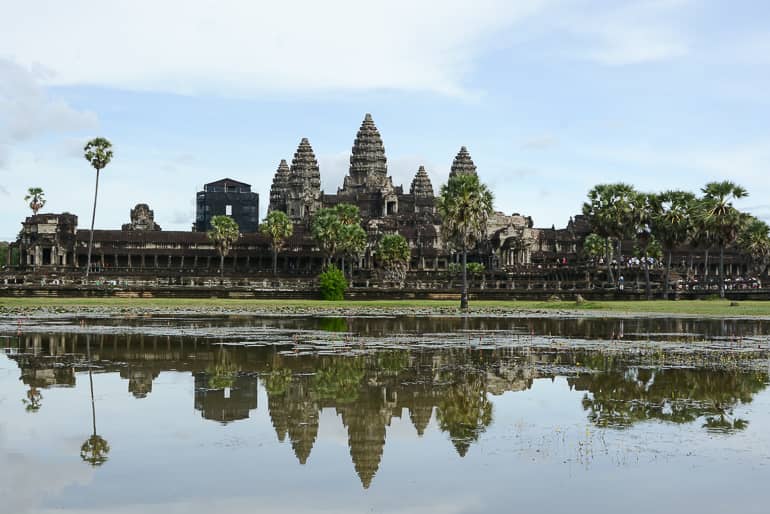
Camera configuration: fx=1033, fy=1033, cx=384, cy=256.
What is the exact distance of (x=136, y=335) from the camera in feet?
120

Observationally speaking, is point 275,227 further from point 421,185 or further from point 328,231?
point 421,185

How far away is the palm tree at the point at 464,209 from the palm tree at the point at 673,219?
20.5 metres

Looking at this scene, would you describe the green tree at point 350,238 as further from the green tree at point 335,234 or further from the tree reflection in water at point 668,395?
the tree reflection in water at point 668,395

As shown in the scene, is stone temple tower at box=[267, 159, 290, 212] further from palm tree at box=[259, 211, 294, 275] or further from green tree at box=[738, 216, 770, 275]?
green tree at box=[738, 216, 770, 275]

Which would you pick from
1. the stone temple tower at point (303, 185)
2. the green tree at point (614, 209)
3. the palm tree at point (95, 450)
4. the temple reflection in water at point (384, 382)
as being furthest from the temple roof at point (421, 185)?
the palm tree at point (95, 450)

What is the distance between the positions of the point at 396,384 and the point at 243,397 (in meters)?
3.54

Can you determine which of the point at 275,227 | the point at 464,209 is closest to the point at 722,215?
the point at 464,209

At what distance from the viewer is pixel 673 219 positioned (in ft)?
276

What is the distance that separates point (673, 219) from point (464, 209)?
76.3 ft

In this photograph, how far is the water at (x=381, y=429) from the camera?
41.0 feet

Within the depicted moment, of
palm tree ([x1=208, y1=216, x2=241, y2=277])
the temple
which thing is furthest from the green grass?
palm tree ([x1=208, y1=216, x2=241, y2=277])

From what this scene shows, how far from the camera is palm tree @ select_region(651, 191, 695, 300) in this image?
84.2m

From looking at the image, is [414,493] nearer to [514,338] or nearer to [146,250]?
[514,338]

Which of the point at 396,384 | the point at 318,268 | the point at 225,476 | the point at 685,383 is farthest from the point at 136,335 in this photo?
the point at 318,268
